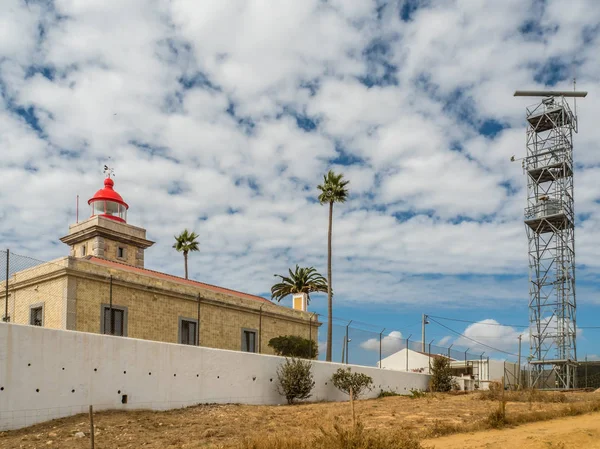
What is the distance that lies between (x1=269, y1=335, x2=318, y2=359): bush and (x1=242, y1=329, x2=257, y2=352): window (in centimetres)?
101

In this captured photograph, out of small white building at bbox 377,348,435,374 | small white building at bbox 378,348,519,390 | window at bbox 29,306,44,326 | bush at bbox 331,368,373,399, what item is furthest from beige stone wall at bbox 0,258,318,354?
small white building at bbox 378,348,519,390

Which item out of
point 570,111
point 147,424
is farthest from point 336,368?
point 570,111

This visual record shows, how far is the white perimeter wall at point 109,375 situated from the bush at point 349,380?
424cm

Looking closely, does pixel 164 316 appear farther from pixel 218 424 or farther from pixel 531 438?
pixel 531 438

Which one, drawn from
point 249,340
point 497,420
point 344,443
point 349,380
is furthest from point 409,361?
point 344,443

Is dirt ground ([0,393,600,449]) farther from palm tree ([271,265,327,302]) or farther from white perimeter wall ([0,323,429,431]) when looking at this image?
palm tree ([271,265,327,302])

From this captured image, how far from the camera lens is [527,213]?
51.5m

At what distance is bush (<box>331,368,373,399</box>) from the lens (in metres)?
30.2

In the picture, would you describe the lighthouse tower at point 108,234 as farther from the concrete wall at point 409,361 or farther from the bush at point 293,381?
the concrete wall at point 409,361

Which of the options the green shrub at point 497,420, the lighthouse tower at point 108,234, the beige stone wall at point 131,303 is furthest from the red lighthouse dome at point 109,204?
the green shrub at point 497,420

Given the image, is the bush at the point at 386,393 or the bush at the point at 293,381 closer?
the bush at the point at 293,381

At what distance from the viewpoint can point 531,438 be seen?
1539 cm

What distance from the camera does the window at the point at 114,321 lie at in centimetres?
2670

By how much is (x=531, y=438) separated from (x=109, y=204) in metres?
35.0
